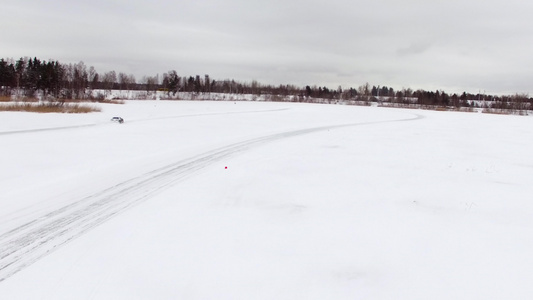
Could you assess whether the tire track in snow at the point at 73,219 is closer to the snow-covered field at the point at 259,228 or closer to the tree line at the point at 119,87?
the snow-covered field at the point at 259,228

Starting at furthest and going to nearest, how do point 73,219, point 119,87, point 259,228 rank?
point 119,87 < point 73,219 < point 259,228

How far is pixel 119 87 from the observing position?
148750 mm

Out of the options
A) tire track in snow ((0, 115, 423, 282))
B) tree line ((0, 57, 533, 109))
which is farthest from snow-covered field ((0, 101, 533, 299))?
tree line ((0, 57, 533, 109))

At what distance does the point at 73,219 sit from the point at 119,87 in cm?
15800

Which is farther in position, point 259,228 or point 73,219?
point 73,219

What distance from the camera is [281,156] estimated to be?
454 inches

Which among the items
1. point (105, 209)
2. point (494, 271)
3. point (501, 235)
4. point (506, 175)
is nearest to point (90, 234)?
point (105, 209)

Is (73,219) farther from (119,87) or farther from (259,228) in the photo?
(119,87)

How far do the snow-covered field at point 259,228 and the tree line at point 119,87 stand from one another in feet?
107

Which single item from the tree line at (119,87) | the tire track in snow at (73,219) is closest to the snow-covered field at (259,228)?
the tire track in snow at (73,219)

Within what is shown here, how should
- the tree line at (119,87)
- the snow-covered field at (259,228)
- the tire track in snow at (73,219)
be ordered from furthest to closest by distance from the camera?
the tree line at (119,87)
the tire track in snow at (73,219)
the snow-covered field at (259,228)

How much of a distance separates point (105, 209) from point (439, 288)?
5.09 meters

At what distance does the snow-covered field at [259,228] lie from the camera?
3682mm

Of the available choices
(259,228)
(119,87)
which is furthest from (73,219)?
(119,87)
